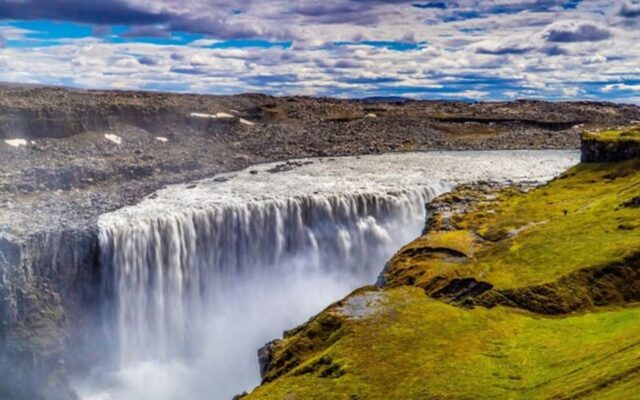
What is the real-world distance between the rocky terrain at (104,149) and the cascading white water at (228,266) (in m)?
2.62

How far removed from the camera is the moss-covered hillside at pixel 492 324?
1530cm

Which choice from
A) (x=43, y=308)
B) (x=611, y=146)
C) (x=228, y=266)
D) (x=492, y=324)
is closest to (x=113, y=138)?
(x=228, y=266)

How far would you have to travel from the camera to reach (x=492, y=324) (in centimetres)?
1964

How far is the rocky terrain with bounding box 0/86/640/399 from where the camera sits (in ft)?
123

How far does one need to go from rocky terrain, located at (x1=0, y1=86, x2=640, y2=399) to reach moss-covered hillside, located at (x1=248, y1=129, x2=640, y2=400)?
2066 centimetres

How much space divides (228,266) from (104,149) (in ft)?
101

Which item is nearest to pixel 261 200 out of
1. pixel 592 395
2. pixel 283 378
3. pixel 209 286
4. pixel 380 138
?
pixel 209 286

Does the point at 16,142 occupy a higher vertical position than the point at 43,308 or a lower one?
higher

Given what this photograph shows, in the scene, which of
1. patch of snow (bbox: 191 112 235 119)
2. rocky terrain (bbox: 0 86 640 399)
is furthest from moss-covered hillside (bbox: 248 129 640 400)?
patch of snow (bbox: 191 112 235 119)

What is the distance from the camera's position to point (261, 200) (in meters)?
50.0

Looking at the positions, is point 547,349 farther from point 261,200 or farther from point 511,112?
point 511,112

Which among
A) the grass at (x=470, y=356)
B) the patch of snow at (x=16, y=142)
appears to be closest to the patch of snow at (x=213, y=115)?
the patch of snow at (x=16, y=142)

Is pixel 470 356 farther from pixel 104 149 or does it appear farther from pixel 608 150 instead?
pixel 104 149

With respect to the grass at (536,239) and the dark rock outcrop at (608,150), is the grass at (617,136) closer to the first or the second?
the dark rock outcrop at (608,150)
